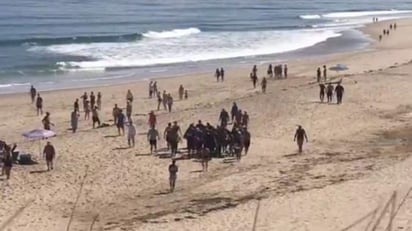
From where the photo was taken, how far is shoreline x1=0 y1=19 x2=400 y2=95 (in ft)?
141

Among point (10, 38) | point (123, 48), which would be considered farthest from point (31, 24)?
point (123, 48)

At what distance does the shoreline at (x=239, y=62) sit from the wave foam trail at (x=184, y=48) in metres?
1.40

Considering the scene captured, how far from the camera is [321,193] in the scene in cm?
1816

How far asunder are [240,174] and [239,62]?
31981 mm

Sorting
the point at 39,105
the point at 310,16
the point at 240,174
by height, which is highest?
the point at 310,16

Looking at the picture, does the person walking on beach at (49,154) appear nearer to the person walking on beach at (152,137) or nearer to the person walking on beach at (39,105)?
the person walking on beach at (152,137)

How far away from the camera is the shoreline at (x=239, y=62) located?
42906 mm

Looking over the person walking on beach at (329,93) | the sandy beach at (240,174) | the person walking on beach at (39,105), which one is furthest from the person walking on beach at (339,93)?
the person walking on beach at (39,105)

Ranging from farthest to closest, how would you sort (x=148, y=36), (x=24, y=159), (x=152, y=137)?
(x=148, y=36) → (x=152, y=137) → (x=24, y=159)

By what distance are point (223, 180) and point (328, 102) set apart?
12.8 metres

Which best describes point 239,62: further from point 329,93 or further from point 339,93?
point 339,93

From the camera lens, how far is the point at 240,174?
810 inches

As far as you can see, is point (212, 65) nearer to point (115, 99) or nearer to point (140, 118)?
point (115, 99)

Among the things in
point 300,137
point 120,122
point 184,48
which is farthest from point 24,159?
point 184,48
